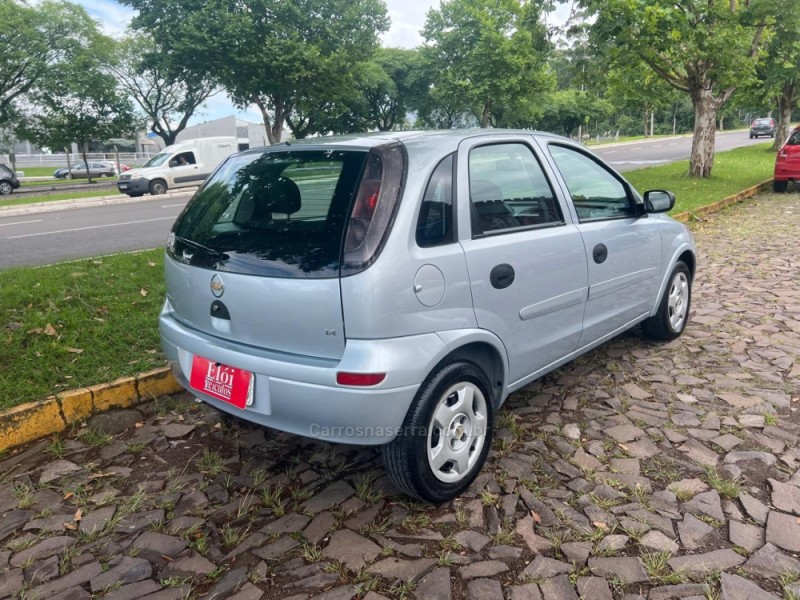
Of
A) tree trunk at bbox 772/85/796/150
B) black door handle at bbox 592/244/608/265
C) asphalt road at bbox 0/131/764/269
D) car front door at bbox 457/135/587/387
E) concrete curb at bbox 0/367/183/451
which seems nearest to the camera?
car front door at bbox 457/135/587/387

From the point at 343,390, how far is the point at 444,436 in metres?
0.57

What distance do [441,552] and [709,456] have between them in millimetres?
A: 1570

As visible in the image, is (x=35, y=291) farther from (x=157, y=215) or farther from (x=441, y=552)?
(x=157, y=215)

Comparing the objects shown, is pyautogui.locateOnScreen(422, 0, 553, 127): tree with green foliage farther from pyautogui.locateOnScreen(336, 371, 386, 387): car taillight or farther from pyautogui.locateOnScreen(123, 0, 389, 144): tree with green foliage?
pyautogui.locateOnScreen(336, 371, 386, 387): car taillight

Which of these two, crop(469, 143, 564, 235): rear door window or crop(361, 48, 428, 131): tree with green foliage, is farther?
crop(361, 48, 428, 131): tree with green foliage

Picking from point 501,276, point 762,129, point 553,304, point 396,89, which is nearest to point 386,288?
point 501,276

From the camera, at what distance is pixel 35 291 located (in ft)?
16.9

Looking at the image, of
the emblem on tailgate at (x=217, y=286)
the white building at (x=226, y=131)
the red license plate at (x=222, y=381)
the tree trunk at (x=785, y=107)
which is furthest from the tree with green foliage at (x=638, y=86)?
the white building at (x=226, y=131)

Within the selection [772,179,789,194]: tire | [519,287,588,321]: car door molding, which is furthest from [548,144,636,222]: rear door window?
[772,179,789,194]: tire

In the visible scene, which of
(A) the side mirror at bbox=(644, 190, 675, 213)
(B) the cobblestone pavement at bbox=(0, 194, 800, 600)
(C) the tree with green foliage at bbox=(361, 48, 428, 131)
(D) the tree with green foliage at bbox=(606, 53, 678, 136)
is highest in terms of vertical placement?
(C) the tree with green foliage at bbox=(361, 48, 428, 131)

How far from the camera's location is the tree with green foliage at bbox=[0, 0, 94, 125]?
93.4 ft

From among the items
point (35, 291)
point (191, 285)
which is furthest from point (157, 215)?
point (191, 285)

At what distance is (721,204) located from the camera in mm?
12039

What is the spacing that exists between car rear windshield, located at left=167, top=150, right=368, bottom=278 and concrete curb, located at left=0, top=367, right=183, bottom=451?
46.6 inches
